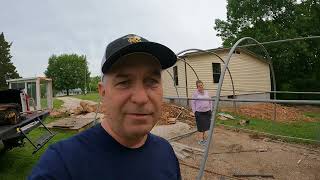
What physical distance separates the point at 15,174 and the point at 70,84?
286 ft

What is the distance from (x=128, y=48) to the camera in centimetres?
146

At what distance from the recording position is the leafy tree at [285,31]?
2642cm

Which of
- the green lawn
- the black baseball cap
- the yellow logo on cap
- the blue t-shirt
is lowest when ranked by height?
the green lawn

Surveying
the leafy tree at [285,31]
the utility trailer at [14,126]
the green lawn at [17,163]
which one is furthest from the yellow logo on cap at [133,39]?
the leafy tree at [285,31]

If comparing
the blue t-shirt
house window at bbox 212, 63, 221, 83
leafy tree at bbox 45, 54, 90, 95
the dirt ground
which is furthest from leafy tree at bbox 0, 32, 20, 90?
the blue t-shirt

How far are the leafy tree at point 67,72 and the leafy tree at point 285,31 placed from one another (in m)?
60.9

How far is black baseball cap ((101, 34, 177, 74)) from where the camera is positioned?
146 centimetres

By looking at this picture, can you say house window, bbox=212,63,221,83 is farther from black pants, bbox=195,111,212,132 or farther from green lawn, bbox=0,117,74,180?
green lawn, bbox=0,117,74,180

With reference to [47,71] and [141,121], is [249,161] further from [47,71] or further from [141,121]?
[47,71]

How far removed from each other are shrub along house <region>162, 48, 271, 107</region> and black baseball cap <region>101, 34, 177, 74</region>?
19233 mm

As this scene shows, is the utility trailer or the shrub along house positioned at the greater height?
the shrub along house

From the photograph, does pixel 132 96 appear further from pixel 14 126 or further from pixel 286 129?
pixel 286 129

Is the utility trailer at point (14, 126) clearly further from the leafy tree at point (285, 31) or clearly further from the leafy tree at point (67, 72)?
the leafy tree at point (67, 72)

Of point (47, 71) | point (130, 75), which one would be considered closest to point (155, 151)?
point (130, 75)
